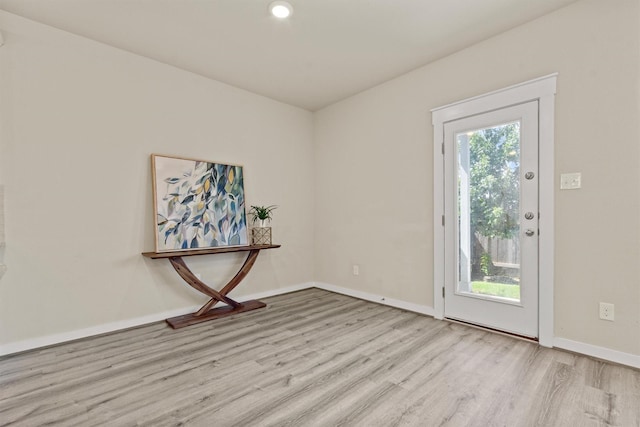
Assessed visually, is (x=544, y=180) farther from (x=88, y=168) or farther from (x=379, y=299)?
(x=88, y=168)

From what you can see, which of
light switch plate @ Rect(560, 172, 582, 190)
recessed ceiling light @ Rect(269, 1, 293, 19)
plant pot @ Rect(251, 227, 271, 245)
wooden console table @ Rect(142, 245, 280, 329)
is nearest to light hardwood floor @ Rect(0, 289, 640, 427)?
wooden console table @ Rect(142, 245, 280, 329)

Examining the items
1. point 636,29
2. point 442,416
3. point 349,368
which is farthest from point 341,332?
point 636,29

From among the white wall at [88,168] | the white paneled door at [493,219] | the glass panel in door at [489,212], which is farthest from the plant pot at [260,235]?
the glass panel in door at [489,212]

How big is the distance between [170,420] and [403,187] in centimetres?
290

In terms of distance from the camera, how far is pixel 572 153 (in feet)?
7.69

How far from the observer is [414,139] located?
133 inches

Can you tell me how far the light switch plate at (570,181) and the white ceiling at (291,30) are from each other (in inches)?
51.5

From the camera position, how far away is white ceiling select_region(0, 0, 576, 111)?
2342mm

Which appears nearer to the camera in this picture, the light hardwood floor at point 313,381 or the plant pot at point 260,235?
the light hardwood floor at point 313,381

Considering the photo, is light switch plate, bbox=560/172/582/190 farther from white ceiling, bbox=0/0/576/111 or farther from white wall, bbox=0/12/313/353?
white wall, bbox=0/12/313/353

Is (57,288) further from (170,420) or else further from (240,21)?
(240,21)

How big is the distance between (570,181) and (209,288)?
3378 mm

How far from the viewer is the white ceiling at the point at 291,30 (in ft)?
7.68

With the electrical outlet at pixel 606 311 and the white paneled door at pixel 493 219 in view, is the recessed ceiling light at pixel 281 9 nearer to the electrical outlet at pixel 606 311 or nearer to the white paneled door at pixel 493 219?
the white paneled door at pixel 493 219
